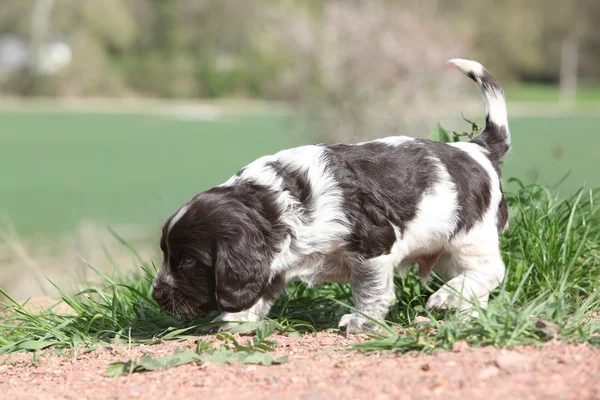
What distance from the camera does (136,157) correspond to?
29594 millimetres

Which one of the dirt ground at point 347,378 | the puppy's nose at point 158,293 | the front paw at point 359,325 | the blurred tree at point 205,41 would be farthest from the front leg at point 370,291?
the blurred tree at point 205,41

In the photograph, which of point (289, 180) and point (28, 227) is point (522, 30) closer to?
point (28, 227)

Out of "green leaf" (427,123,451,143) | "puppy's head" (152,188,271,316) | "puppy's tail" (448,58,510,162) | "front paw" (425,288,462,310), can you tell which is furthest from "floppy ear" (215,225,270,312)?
"green leaf" (427,123,451,143)

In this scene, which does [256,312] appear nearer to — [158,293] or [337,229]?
[158,293]

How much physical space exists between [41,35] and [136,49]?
24.4 ft

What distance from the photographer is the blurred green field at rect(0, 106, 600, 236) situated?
18094mm

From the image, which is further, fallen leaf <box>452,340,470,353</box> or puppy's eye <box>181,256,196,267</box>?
puppy's eye <box>181,256,196,267</box>

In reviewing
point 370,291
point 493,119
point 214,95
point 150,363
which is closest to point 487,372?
point 370,291

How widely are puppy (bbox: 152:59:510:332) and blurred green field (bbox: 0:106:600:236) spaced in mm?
8110

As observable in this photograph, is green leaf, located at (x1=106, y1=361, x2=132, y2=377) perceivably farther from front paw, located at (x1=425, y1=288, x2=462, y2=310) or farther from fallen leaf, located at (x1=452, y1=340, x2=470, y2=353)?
front paw, located at (x1=425, y1=288, x2=462, y2=310)

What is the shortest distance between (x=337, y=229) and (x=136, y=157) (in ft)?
87.7

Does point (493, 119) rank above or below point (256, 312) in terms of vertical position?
above

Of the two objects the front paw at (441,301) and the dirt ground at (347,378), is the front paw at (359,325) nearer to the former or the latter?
the dirt ground at (347,378)

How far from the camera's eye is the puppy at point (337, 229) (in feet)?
12.4
